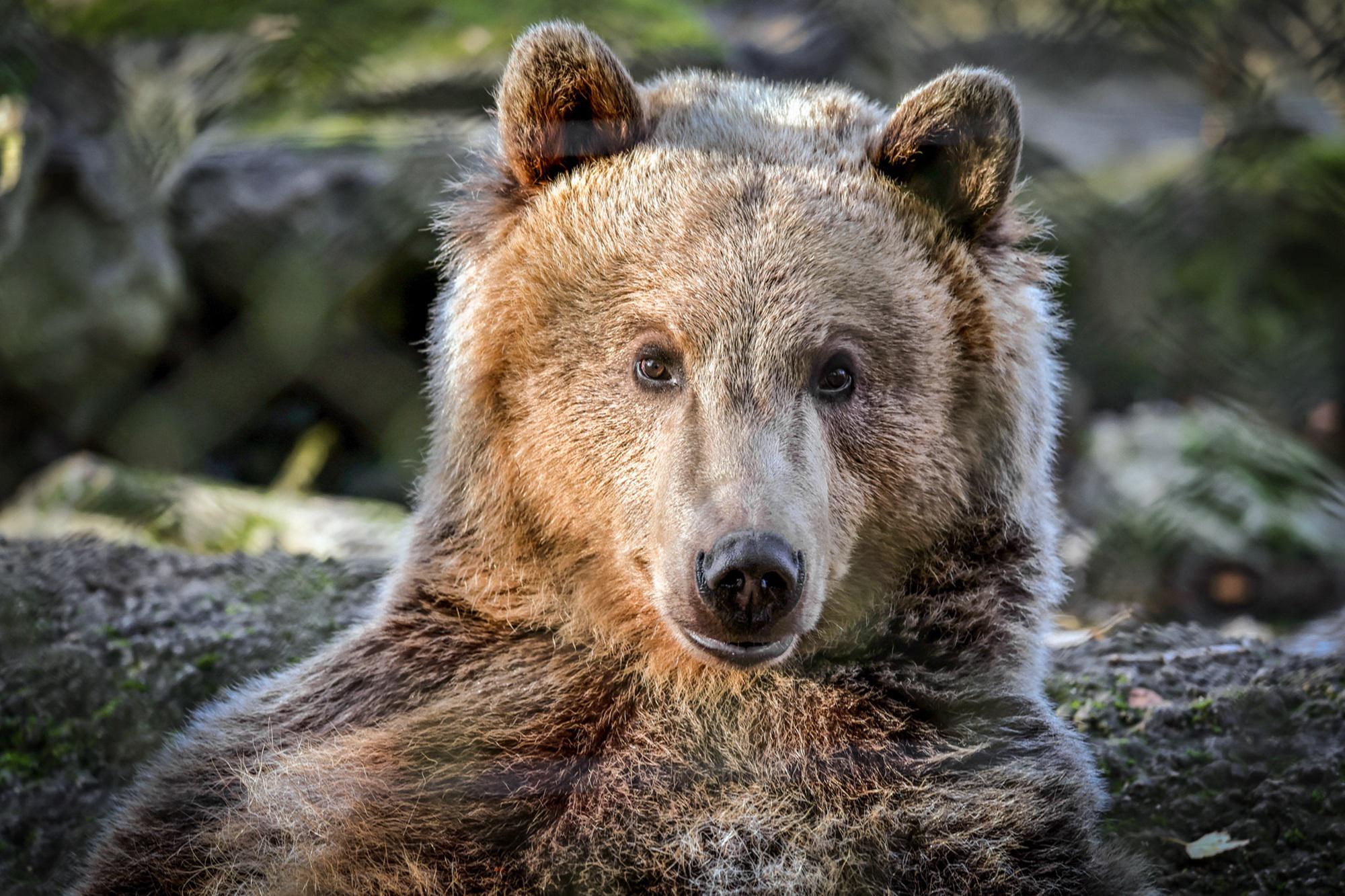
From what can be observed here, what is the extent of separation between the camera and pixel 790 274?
3197mm

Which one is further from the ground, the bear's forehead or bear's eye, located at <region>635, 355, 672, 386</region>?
the bear's forehead

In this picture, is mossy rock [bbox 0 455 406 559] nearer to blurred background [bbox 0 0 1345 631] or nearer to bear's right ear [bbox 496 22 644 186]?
blurred background [bbox 0 0 1345 631]

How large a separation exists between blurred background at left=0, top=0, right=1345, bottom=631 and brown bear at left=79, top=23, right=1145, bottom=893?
7.85 feet

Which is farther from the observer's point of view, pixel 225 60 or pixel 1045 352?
pixel 225 60

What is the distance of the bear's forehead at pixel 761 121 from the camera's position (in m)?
3.44

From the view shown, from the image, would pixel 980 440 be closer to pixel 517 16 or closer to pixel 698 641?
pixel 698 641

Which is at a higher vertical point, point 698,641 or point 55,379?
point 55,379

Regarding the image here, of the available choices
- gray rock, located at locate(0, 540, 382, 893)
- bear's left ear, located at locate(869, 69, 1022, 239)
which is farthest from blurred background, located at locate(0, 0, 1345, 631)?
bear's left ear, located at locate(869, 69, 1022, 239)

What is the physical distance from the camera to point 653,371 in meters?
3.24

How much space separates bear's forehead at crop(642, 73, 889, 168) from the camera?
3.44 metres

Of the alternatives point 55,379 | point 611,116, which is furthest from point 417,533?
point 55,379

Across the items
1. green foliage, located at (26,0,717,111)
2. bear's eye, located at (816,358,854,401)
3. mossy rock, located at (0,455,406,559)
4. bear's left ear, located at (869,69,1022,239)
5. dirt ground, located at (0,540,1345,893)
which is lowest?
dirt ground, located at (0,540,1345,893)

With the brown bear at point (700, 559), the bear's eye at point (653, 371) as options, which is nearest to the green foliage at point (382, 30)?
the brown bear at point (700, 559)

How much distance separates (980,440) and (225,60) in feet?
16.9
